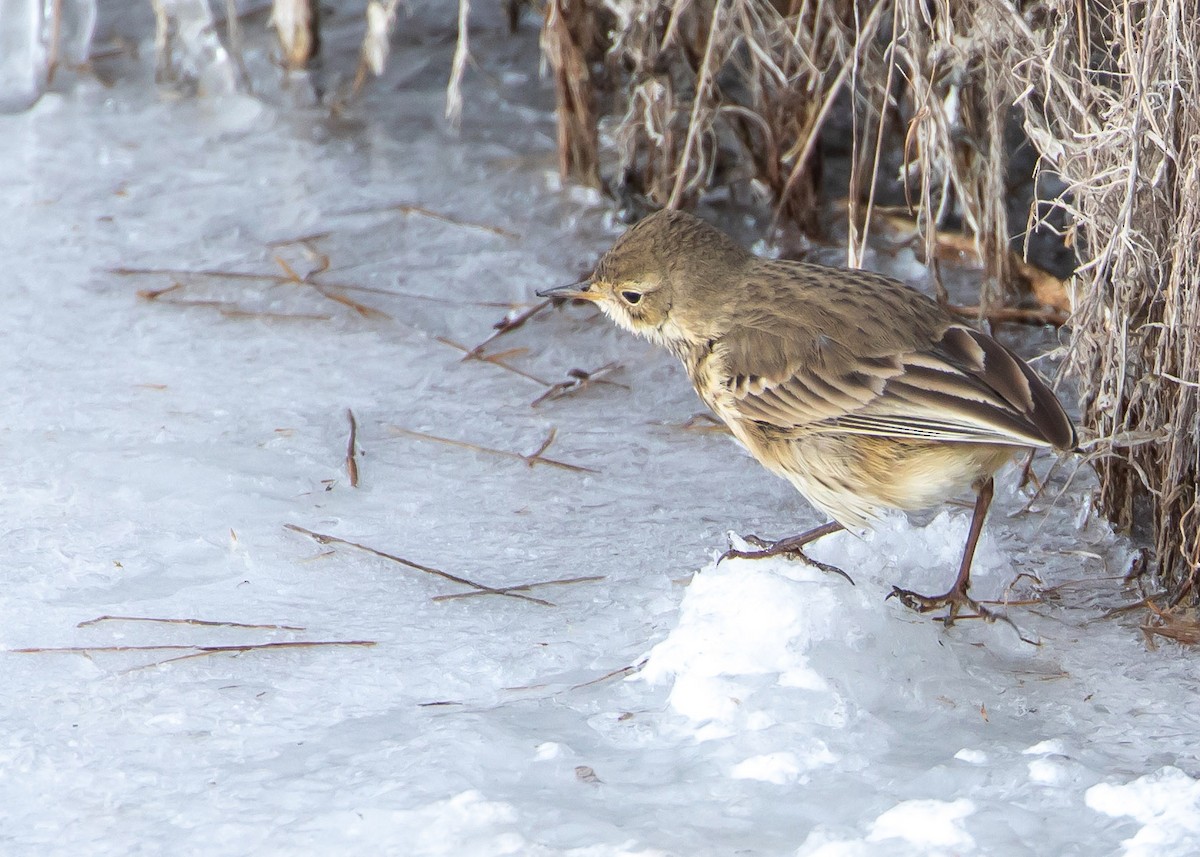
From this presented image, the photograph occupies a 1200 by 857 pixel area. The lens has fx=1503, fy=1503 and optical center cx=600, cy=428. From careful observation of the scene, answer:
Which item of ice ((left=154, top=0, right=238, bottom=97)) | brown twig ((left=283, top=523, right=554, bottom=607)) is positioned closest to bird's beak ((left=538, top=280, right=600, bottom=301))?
brown twig ((left=283, top=523, right=554, bottom=607))

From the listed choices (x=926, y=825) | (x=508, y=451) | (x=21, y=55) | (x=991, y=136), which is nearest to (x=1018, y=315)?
(x=991, y=136)

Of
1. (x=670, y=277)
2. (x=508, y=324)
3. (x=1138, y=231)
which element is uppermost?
(x=1138, y=231)

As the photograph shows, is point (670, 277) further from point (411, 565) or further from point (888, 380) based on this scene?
point (411, 565)

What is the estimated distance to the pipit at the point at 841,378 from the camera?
12.1 ft

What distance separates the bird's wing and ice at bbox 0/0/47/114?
3899 mm

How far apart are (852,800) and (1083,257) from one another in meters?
2.04

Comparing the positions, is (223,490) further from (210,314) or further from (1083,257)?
(1083,257)

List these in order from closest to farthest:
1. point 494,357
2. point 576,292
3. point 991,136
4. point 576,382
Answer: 1. point 576,292
2. point 991,136
3. point 576,382
4. point 494,357

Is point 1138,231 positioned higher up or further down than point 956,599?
higher up

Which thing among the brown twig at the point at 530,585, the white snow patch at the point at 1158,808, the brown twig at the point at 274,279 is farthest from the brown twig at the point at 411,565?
the brown twig at the point at 274,279

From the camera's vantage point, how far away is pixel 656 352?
17.7 ft

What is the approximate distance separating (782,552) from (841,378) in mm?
482

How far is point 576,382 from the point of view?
16.7 ft

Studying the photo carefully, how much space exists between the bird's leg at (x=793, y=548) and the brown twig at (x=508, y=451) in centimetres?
66
